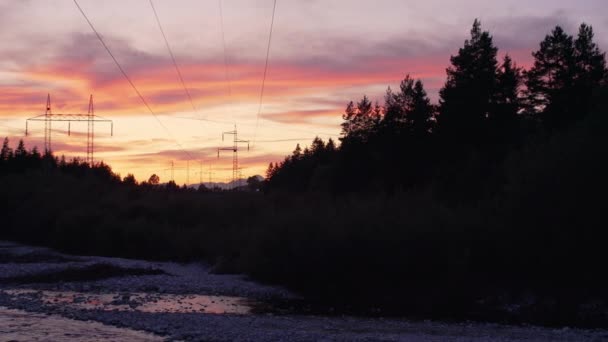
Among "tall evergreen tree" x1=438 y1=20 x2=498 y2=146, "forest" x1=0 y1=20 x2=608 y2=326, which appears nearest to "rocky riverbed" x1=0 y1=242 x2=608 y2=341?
"forest" x1=0 y1=20 x2=608 y2=326

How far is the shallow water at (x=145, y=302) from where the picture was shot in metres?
32.8

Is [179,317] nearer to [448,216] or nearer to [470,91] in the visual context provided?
[448,216]

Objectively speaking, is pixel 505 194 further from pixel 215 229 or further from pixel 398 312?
pixel 215 229

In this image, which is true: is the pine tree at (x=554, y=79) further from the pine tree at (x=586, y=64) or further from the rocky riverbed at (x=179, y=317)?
the rocky riverbed at (x=179, y=317)

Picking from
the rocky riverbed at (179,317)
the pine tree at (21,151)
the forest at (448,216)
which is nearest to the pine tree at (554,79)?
the forest at (448,216)

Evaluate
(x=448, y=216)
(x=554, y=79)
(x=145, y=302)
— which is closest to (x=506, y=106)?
(x=554, y=79)

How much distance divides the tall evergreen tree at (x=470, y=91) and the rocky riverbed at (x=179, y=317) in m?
25.5

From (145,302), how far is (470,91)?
35.5m

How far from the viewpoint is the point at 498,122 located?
2468 inches

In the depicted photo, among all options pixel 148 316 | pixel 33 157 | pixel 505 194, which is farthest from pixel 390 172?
pixel 33 157

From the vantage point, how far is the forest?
36250 mm

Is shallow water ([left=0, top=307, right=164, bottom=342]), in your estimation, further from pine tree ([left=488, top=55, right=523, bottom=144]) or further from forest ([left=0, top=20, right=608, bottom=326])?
pine tree ([left=488, top=55, right=523, bottom=144])

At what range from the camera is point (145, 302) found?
115 ft

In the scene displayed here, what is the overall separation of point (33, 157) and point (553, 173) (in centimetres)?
13025
